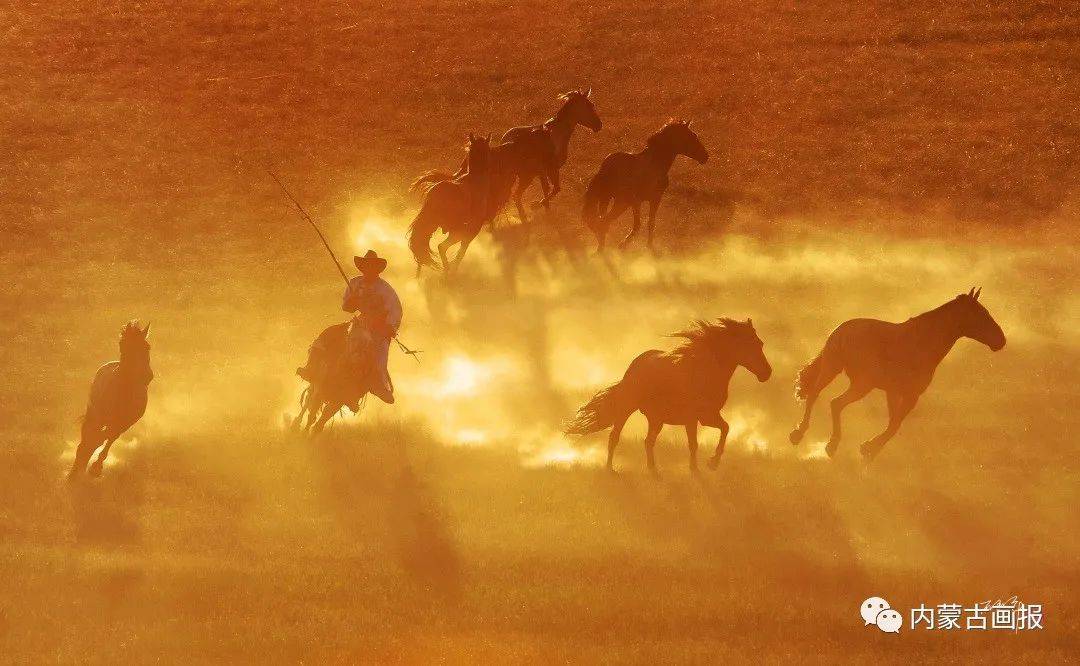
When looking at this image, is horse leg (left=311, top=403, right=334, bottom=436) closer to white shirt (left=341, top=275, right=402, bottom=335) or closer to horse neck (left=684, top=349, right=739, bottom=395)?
white shirt (left=341, top=275, right=402, bottom=335)

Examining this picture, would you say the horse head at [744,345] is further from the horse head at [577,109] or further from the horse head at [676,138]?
the horse head at [577,109]

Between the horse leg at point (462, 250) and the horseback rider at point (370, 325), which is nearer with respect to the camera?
the horseback rider at point (370, 325)

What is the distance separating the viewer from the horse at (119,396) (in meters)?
19.5

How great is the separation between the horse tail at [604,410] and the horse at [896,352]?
2.07 m

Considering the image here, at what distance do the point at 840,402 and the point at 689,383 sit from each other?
2197mm

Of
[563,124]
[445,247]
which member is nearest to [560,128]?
[563,124]

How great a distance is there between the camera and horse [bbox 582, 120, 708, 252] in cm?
2811

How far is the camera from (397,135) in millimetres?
37000

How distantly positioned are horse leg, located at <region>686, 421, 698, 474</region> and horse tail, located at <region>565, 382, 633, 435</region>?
73 centimetres

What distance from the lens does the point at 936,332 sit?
19297mm

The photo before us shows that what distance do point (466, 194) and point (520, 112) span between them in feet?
36.9

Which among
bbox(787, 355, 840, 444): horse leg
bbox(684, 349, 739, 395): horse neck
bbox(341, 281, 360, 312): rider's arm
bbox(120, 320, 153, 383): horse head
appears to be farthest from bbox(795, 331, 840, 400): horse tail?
bbox(120, 320, 153, 383): horse head

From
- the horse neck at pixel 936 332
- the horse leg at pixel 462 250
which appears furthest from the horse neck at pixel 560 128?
the horse neck at pixel 936 332

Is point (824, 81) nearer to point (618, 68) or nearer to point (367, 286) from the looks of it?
point (618, 68)
